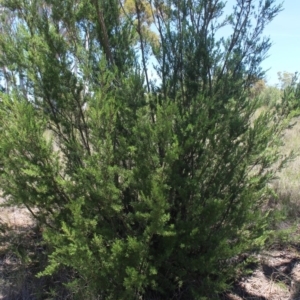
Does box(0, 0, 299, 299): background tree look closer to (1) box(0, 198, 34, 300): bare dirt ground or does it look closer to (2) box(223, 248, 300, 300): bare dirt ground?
(2) box(223, 248, 300, 300): bare dirt ground

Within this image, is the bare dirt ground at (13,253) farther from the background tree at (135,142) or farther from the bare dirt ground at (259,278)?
the background tree at (135,142)

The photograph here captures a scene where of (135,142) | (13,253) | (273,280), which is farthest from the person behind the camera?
(13,253)

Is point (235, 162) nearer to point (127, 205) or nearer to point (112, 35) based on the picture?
point (127, 205)

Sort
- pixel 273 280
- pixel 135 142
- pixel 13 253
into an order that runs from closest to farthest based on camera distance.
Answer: pixel 135 142 → pixel 273 280 → pixel 13 253

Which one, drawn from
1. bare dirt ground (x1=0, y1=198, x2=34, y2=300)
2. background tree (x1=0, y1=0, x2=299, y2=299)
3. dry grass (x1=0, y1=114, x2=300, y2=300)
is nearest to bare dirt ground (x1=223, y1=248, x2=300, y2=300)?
dry grass (x1=0, y1=114, x2=300, y2=300)

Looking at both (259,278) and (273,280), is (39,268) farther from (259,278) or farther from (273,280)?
(273,280)

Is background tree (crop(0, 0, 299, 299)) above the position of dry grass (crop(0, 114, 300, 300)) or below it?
above

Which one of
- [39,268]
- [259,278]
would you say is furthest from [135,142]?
[259,278]

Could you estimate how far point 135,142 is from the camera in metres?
2.75

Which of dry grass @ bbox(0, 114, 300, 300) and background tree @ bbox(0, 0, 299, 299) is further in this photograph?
dry grass @ bbox(0, 114, 300, 300)

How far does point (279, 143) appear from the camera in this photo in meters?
3.64

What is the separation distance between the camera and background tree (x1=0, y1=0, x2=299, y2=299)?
8.39ft

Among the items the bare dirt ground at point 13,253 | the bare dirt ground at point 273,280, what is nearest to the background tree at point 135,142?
the bare dirt ground at point 273,280

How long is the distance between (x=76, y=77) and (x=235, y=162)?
151 centimetres
